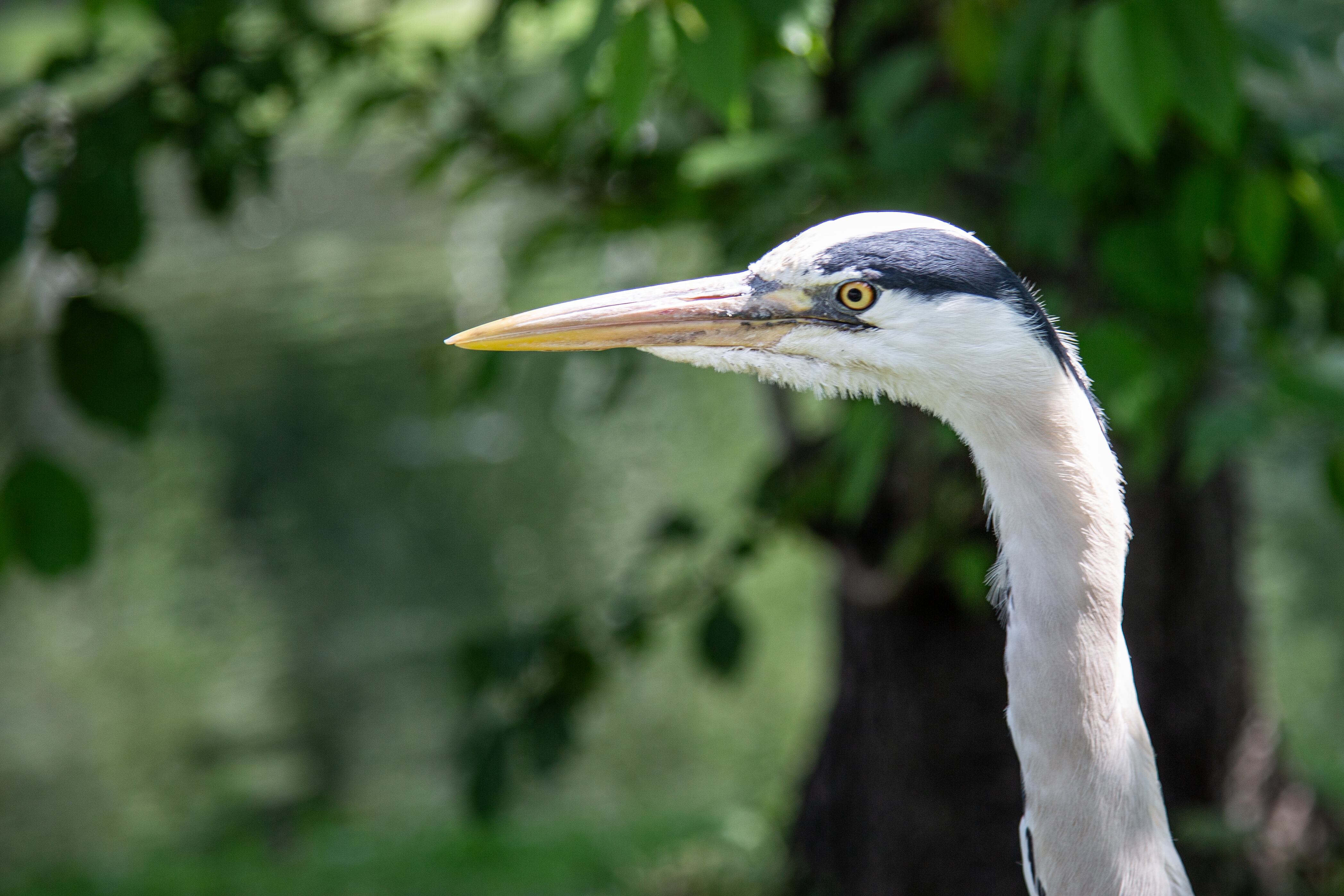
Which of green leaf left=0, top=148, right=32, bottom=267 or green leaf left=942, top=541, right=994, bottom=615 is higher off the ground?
green leaf left=0, top=148, right=32, bottom=267

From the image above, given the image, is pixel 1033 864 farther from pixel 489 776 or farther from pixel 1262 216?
pixel 489 776

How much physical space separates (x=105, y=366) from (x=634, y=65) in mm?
1161

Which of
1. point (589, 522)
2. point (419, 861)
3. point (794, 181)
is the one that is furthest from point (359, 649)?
point (794, 181)

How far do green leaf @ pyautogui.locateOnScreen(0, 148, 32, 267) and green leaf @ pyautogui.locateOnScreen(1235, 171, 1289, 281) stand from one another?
2.15 m

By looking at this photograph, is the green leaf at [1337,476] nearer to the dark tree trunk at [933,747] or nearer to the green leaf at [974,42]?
the green leaf at [974,42]

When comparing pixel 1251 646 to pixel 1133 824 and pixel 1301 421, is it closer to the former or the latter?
pixel 1301 421

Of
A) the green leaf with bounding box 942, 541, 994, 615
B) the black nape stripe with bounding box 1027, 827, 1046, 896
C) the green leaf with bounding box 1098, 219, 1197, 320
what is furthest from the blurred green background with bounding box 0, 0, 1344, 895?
the black nape stripe with bounding box 1027, 827, 1046, 896

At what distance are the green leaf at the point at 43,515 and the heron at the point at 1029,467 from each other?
960 millimetres

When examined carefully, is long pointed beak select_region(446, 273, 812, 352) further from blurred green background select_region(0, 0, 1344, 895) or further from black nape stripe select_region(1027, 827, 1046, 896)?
black nape stripe select_region(1027, 827, 1046, 896)

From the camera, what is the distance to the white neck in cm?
173

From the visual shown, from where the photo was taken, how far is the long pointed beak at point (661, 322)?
6.26 ft

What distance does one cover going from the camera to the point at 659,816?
20.5 feet

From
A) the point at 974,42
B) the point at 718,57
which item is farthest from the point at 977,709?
the point at 718,57

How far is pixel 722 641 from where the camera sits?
3361mm
